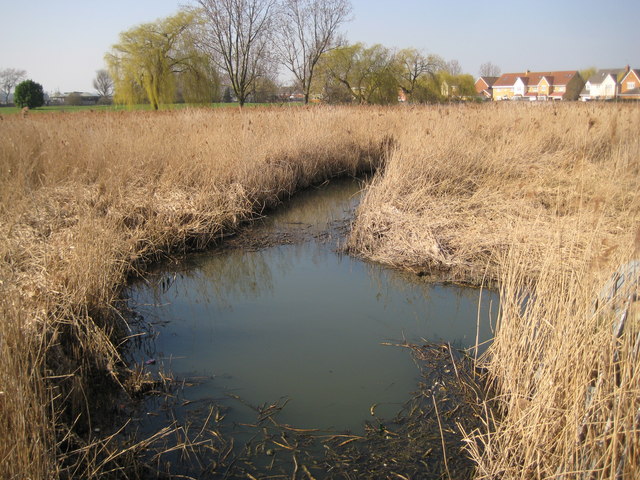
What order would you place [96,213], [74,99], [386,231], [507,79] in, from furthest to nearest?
[507,79] < [74,99] < [386,231] < [96,213]

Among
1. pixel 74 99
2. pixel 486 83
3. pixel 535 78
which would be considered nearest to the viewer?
pixel 74 99

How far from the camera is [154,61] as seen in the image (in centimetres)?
2267

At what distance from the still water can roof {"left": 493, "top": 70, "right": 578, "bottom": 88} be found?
60.7 meters

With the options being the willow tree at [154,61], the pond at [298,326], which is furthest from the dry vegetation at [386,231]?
the willow tree at [154,61]

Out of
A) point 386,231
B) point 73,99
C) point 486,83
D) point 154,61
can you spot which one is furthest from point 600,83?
point 73,99

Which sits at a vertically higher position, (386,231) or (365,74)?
(365,74)

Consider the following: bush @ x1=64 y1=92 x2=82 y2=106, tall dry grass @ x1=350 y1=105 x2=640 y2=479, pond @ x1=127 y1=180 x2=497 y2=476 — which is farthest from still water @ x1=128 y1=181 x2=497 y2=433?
bush @ x1=64 y1=92 x2=82 y2=106

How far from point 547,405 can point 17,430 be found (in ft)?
7.03

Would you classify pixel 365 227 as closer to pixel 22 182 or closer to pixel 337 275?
pixel 337 275

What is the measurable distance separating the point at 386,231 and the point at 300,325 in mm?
2288

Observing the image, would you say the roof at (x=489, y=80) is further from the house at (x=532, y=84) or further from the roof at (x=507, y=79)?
the roof at (x=507, y=79)

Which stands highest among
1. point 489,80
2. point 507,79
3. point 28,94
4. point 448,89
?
point 489,80

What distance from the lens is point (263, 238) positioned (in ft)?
21.6

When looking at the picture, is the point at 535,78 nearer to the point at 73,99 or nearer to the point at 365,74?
the point at 365,74
